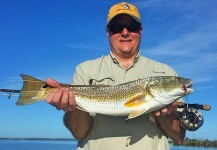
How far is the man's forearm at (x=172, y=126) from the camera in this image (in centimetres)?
594

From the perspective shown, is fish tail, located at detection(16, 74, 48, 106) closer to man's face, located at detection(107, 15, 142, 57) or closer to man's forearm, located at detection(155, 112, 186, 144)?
man's face, located at detection(107, 15, 142, 57)

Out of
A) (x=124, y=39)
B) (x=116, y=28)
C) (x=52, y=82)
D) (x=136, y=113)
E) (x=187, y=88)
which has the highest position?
(x=116, y=28)

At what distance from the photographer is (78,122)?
6020mm

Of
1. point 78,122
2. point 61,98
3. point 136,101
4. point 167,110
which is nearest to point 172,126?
point 167,110

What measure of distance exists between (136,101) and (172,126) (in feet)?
2.58

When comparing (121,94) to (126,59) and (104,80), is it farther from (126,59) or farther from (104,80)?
(126,59)

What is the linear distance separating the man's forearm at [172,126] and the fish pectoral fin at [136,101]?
0.39 m

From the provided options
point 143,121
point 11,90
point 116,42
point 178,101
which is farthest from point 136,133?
point 11,90

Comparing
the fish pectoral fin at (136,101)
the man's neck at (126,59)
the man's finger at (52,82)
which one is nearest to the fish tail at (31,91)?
the man's finger at (52,82)

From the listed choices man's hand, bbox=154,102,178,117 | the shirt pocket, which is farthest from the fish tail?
man's hand, bbox=154,102,178,117

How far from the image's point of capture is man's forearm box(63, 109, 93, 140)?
19.6 ft

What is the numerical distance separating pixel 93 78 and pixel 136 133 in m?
1.21

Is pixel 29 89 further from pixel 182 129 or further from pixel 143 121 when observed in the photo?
pixel 182 129

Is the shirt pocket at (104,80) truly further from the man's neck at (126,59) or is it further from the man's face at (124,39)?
the man's face at (124,39)
